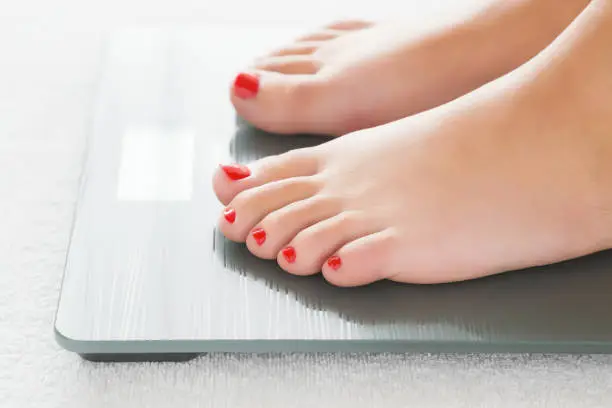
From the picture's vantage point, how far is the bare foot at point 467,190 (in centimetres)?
84

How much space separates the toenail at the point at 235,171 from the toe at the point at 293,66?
21cm

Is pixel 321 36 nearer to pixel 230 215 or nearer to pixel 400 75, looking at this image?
pixel 400 75

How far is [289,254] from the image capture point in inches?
33.0

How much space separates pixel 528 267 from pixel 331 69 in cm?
33

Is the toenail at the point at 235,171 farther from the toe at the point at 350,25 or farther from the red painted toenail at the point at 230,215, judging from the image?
the toe at the point at 350,25

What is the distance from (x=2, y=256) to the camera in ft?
3.06

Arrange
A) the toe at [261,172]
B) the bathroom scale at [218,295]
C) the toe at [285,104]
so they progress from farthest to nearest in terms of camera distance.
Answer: the toe at [285,104], the toe at [261,172], the bathroom scale at [218,295]

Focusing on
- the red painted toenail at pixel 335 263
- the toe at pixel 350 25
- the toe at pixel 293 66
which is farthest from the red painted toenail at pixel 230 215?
the toe at pixel 350 25

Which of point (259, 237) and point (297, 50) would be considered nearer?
point (259, 237)

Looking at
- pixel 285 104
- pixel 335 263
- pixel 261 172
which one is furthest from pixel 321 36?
pixel 335 263


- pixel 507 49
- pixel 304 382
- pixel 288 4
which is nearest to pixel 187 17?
pixel 288 4

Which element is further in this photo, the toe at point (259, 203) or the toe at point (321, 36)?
the toe at point (321, 36)

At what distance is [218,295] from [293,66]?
36 centimetres

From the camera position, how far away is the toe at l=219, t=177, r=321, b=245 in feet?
2.84
